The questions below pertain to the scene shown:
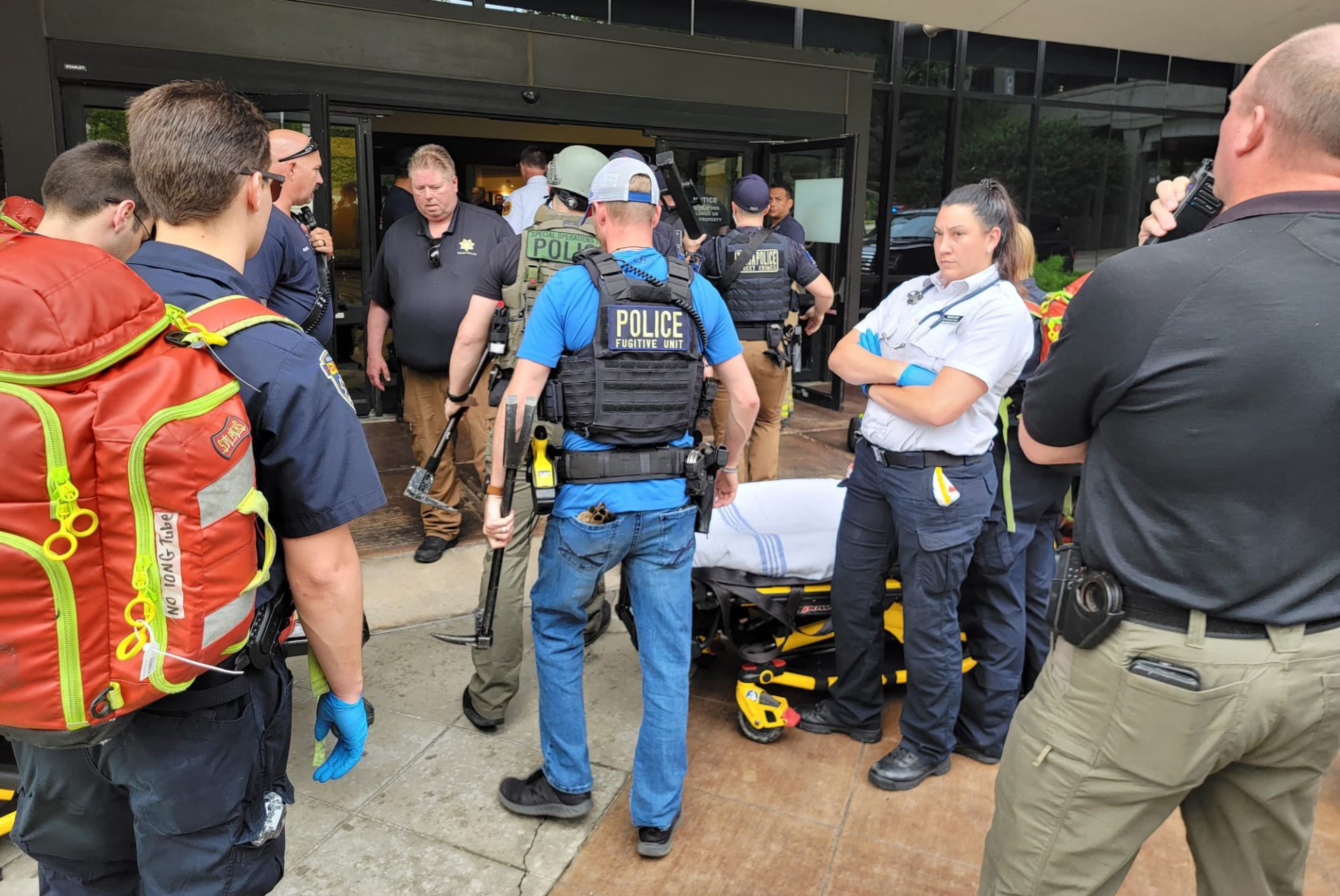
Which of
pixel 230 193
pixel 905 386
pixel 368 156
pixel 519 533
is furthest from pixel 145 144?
pixel 368 156

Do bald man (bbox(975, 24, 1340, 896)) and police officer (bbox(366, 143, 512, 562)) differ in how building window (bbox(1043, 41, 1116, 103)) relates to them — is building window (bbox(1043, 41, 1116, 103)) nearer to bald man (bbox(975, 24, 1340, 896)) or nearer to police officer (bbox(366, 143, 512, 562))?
police officer (bbox(366, 143, 512, 562))

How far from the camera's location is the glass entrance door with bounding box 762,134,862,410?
8484 millimetres

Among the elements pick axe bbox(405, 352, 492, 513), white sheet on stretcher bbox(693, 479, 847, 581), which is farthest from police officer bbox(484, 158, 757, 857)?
white sheet on stretcher bbox(693, 479, 847, 581)

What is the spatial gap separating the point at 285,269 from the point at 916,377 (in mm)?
2320

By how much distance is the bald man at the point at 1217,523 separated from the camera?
154 cm

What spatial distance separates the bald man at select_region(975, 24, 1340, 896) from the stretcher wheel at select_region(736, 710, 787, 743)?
1.54 metres

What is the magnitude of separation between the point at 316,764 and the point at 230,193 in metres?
1.17

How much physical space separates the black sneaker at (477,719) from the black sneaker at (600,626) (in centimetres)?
68

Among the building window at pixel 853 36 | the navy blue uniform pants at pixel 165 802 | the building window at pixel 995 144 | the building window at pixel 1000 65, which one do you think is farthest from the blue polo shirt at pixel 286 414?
the building window at pixel 1000 65

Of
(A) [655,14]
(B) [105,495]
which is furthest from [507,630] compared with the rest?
(A) [655,14]

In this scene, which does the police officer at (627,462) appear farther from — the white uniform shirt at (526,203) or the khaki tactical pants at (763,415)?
Result: the white uniform shirt at (526,203)

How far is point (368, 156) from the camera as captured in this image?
7172 millimetres

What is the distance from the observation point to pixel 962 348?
2816mm

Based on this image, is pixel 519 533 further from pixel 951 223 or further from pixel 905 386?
pixel 951 223
